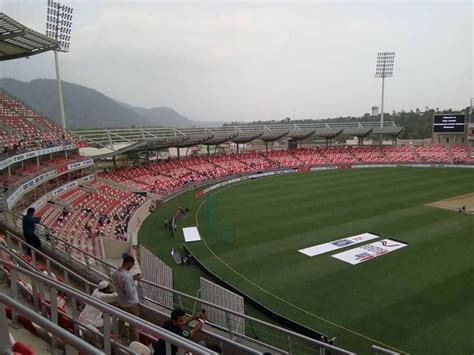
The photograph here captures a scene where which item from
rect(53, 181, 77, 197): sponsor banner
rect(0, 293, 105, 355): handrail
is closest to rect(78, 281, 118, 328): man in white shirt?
rect(0, 293, 105, 355): handrail

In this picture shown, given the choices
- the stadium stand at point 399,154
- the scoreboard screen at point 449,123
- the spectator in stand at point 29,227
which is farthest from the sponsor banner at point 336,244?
the scoreboard screen at point 449,123

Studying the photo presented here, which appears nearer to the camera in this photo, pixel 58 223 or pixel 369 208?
pixel 58 223

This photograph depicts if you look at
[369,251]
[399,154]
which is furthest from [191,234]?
[399,154]

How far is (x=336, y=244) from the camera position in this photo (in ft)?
63.6

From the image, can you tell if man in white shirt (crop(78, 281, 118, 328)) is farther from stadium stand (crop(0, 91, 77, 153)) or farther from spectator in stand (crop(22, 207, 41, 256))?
stadium stand (crop(0, 91, 77, 153))

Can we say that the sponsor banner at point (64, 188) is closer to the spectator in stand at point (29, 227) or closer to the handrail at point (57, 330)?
the spectator in stand at point (29, 227)

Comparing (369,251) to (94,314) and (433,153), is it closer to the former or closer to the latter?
(94,314)

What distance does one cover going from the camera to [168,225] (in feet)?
77.5

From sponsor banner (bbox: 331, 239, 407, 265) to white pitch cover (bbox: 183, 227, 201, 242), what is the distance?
26.0 ft

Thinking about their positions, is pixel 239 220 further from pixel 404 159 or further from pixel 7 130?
pixel 404 159

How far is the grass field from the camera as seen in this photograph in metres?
11.9

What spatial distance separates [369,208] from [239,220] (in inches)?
391

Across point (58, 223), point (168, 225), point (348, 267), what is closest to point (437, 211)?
point (348, 267)

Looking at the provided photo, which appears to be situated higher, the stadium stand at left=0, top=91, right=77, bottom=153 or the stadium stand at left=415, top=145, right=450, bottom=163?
the stadium stand at left=0, top=91, right=77, bottom=153
